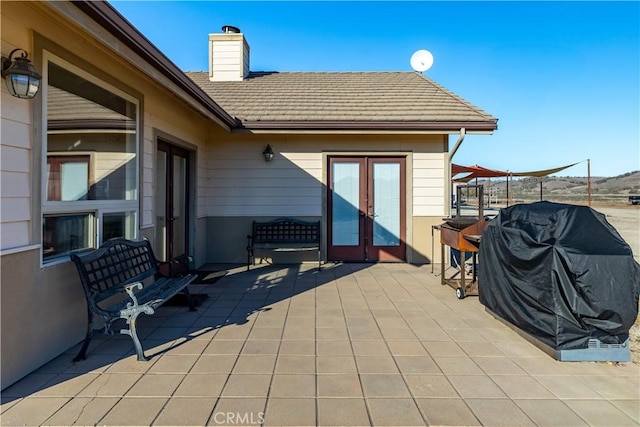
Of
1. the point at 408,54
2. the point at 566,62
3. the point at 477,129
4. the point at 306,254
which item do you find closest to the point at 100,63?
the point at 306,254

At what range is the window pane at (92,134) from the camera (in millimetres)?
2773

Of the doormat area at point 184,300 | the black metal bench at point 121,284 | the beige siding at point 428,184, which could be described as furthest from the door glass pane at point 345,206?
the black metal bench at point 121,284

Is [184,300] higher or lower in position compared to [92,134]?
lower

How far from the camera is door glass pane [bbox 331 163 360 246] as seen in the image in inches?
261

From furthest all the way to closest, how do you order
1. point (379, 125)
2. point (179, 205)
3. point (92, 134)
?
point (379, 125), point (179, 205), point (92, 134)

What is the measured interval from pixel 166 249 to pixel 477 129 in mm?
5665

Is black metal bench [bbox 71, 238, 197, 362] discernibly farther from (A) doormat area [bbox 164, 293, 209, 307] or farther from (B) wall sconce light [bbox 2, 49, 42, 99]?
(B) wall sconce light [bbox 2, 49, 42, 99]

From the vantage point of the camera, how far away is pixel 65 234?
116 inches

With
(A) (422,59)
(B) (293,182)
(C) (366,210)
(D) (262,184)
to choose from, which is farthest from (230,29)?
(C) (366,210)

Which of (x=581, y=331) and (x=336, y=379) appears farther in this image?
(x=581, y=331)

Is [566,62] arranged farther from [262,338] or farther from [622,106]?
[262,338]

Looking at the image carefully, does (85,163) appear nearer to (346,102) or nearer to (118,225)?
(118,225)

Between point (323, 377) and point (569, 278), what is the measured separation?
2.06 m

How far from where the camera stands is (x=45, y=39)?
2.54 metres
